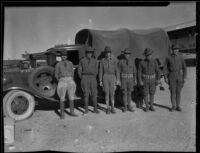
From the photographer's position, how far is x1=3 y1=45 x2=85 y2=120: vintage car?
5.28 meters

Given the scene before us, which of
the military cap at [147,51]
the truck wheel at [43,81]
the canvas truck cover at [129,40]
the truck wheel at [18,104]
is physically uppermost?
the canvas truck cover at [129,40]

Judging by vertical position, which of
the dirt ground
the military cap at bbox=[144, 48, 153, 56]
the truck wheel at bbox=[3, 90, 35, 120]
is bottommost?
the dirt ground

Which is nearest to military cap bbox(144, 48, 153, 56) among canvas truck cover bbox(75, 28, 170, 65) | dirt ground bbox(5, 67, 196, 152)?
canvas truck cover bbox(75, 28, 170, 65)

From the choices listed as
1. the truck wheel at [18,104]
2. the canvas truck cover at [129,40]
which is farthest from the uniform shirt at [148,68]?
the truck wheel at [18,104]

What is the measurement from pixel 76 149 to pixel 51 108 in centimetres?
275

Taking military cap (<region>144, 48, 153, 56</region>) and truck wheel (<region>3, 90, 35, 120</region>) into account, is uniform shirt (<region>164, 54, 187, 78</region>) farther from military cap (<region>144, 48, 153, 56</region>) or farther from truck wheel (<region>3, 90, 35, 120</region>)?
truck wheel (<region>3, 90, 35, 120</region>)

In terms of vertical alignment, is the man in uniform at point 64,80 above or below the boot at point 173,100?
above

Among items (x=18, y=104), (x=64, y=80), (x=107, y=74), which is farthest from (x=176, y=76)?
(x=18, y=104)

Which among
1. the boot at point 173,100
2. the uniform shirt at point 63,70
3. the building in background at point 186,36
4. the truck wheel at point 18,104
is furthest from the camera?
the building in background at point 186,36

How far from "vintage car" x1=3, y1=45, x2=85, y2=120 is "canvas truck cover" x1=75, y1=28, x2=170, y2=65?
0.48 metres

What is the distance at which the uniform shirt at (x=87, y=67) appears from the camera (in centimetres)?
579

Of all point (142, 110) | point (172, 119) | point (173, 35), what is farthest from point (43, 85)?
point (173, 35)

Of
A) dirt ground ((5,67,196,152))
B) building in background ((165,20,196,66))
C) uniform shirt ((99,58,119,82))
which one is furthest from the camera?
building in background ((165,20,196,66))

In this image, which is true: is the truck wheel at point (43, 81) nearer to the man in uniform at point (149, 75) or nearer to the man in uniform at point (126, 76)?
the man in uniform at point (126, 76)
